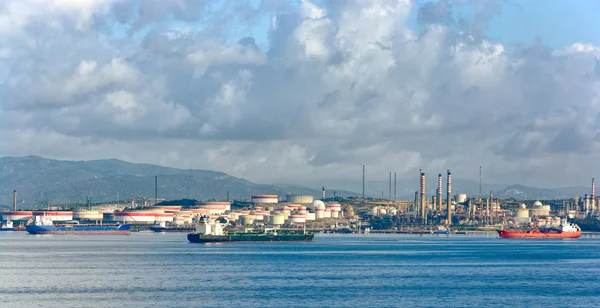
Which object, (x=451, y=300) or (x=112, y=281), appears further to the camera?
(x=112, y=281)

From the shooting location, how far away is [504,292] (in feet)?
266

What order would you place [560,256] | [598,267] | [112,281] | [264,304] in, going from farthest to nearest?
[560,256] < [598,267] < [112,281] < [264,304]

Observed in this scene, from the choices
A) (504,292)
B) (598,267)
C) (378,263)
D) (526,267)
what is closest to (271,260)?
(378,263)

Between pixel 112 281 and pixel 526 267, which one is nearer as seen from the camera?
pixel 112 281

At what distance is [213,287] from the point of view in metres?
82.6

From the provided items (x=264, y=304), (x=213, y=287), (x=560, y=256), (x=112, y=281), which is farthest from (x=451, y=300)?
(x=560, y=256)

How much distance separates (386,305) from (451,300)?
6.33m

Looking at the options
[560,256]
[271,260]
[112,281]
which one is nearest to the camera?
[112,281]

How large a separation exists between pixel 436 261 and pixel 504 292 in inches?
1732

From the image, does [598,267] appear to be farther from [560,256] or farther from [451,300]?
[451,300]

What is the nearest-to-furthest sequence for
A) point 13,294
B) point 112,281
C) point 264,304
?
point 264,304, point 13,294, point 112,281

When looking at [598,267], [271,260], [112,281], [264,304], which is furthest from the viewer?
[271,260]

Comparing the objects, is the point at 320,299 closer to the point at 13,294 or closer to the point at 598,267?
the point at 13,294

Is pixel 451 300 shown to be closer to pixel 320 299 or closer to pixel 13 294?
pixel 320 299
